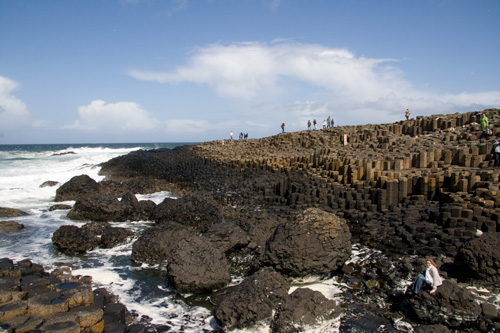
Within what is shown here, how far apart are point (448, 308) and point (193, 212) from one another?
24.2 ft

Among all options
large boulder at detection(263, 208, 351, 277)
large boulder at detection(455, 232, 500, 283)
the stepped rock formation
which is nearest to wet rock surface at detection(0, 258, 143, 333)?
large boulder at detection(263, 208, 351, 277)

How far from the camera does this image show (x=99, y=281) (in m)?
7.40

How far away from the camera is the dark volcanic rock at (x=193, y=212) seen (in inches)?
438

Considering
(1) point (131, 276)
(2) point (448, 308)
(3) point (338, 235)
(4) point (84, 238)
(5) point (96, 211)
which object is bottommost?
(1) point (131, 276)

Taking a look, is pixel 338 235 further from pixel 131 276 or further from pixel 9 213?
pixel 9 213

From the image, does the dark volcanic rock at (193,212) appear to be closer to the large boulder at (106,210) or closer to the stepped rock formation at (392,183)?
the large boulder at (106,210)

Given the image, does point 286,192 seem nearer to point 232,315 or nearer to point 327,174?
point 327,174

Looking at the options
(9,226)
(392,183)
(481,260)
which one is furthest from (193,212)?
(481,260)

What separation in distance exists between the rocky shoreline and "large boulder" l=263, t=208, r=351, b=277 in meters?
0.02

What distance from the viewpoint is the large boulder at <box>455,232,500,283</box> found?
6.54 meters

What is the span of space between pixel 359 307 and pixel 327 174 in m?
8.96

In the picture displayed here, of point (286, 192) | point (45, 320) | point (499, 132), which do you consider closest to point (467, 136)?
point (499, 132)

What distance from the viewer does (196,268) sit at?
23.3ft

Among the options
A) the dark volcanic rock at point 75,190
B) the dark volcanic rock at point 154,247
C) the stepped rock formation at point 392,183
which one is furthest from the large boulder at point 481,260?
the dark volcanic rock at point 75,190
